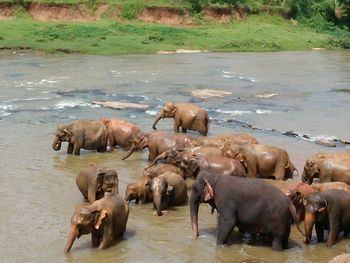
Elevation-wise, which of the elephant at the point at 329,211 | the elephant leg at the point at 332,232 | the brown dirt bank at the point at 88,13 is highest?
the elephant at the point at 329,211

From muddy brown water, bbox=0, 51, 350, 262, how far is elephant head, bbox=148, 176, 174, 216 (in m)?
0.18

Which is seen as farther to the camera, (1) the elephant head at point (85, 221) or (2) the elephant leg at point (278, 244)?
(2) the elephant leg at point (278, 244)

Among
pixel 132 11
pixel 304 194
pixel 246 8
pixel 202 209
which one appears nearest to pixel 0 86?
pixel 202 209

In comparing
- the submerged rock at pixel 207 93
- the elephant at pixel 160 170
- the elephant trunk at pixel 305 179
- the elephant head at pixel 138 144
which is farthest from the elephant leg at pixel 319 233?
the submerged rock at pixel 207 93

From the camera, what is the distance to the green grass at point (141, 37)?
4234cm

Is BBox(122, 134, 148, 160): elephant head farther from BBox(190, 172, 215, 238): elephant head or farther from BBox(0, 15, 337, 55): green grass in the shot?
BBox(0, 15, 337, 55): green grass

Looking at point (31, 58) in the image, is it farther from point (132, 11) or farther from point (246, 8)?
point (246, 8)

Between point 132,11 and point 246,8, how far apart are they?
495 inches

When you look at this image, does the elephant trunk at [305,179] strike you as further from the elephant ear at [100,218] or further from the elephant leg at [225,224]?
the elephant ear at [100,218]

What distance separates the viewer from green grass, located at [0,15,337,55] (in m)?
42.3

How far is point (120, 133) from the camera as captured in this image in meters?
15.3

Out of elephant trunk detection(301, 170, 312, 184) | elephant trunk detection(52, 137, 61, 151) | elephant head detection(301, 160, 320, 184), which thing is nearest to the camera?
elephant head detection(301, 160, 320, 184)

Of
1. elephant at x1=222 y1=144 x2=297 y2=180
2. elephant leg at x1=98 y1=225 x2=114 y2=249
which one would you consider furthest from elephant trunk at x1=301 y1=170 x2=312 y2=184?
elephant leg at x1=98 y1=225 x2=114 y2=249

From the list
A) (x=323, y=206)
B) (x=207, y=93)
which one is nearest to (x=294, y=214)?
(x=323, y=206)
